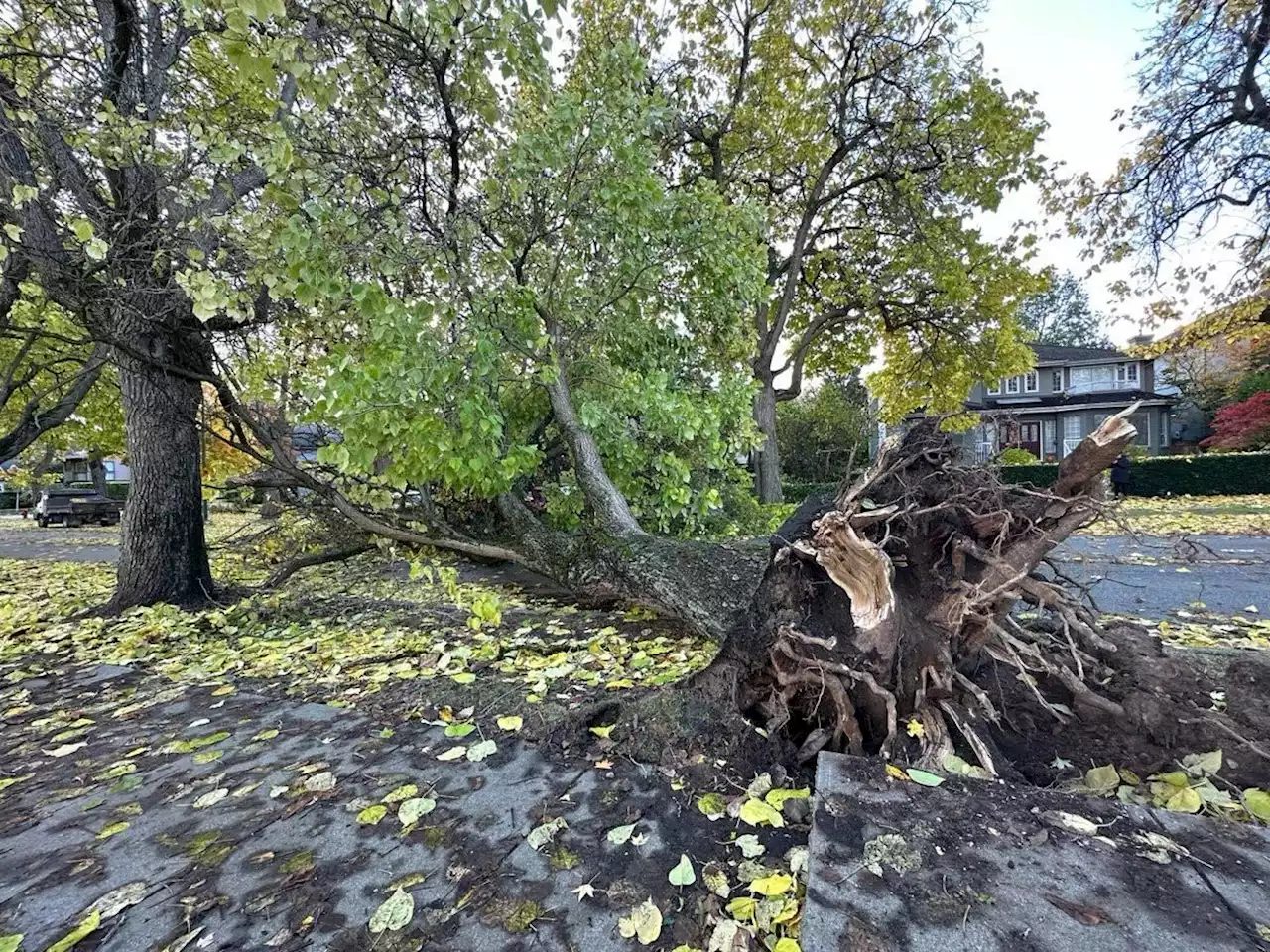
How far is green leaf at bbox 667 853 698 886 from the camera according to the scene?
1.56m

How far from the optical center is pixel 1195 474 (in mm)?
15242

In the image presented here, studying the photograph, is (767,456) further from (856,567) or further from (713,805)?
(713,805)

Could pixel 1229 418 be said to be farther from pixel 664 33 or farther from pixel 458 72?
pixel 458 72

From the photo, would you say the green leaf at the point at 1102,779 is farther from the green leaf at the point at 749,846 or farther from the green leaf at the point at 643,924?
the green leaf at the point at 643,924

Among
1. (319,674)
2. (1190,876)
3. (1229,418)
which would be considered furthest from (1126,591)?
(1229,418)

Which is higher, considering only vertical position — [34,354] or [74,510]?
[34,354]

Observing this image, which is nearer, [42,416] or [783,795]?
[783,795]

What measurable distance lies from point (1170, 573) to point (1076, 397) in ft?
88.7

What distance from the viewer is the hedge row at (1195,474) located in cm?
1457

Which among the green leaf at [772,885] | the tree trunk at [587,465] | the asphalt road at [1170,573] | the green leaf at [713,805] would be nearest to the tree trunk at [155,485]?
the tree trunk at [587,465]

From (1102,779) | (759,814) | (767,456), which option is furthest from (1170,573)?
(767,456)

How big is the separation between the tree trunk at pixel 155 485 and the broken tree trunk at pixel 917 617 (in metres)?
5.08

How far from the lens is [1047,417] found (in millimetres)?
26844

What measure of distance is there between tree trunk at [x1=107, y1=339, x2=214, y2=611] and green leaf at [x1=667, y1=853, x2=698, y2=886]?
207 inches
